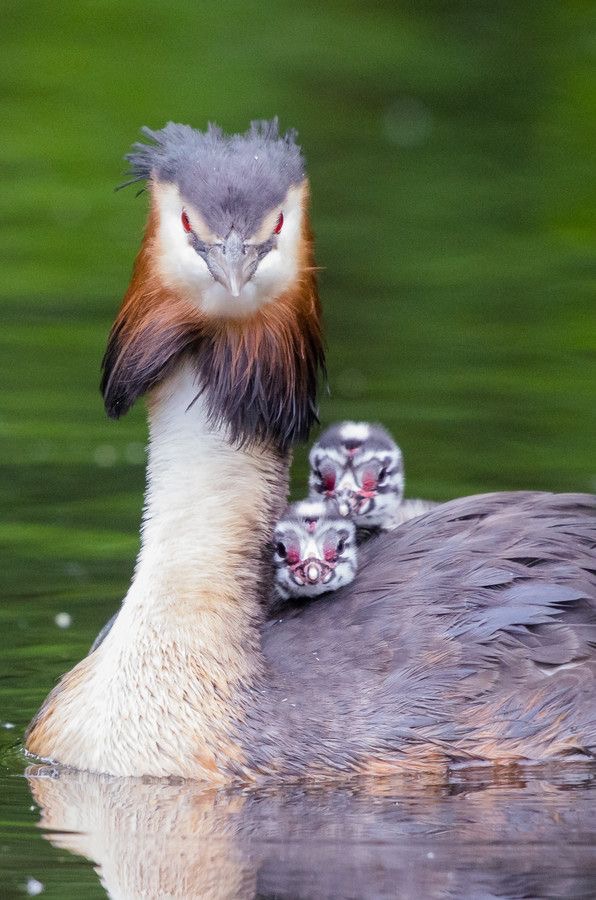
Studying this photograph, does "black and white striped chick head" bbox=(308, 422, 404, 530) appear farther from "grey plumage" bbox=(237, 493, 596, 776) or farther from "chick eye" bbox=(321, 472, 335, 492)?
"grey plumage" bbox=(237, 493, 596, 776)

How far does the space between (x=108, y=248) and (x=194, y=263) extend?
8.50 m

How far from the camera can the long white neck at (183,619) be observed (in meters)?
8.15

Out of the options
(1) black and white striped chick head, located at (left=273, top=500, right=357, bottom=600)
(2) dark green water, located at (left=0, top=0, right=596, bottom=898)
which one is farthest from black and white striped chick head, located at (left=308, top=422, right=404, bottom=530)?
(2) dark green water, located at (left=0, top=0, right=596, bottom=898)

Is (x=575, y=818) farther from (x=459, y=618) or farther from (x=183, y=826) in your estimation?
(x=183, y=826)

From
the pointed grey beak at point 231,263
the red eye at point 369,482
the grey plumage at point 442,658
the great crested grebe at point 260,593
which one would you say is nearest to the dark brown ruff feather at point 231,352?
the great crested grebe at point 260,593

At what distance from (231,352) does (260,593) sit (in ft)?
3.47

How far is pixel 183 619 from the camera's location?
329 inches

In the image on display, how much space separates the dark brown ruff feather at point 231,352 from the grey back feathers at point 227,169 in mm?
255

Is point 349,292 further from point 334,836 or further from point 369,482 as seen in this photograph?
point 334,836

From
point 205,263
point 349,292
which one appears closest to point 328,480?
point 205,263

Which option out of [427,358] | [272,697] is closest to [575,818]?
[272,697]

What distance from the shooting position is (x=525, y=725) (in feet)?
27.0

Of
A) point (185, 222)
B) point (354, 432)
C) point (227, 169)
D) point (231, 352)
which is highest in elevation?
point (227, 169)

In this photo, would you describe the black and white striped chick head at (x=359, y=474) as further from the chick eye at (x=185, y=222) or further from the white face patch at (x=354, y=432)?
the chick eye at (x=185, y=222)
